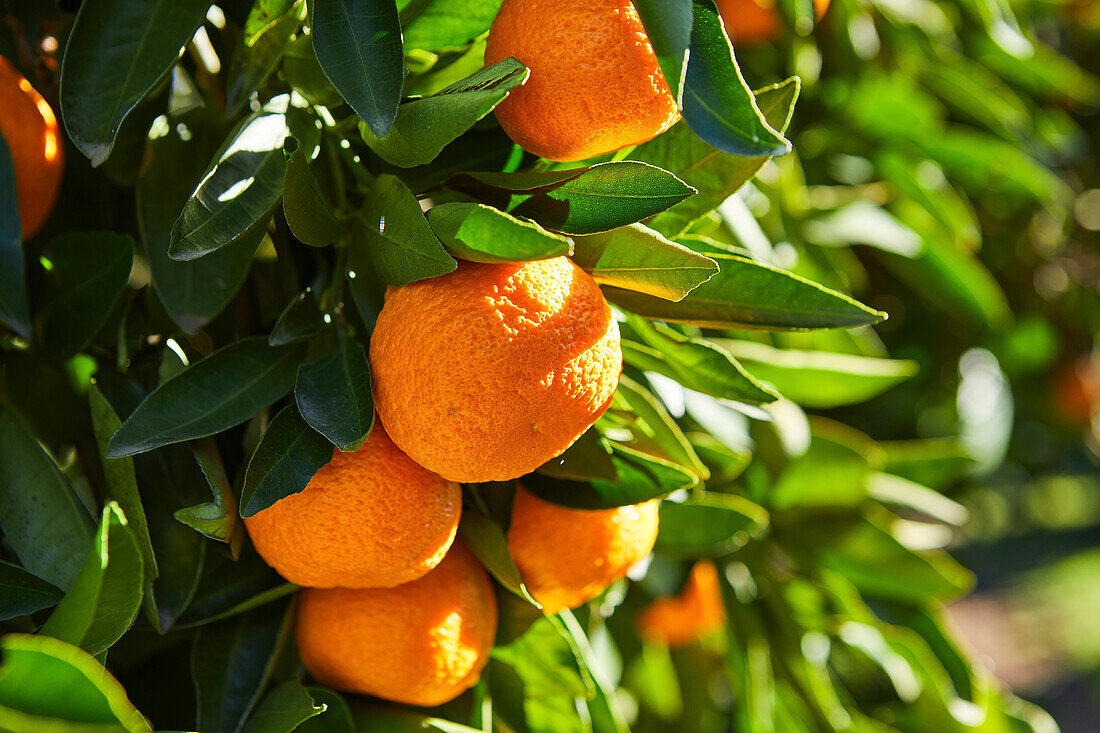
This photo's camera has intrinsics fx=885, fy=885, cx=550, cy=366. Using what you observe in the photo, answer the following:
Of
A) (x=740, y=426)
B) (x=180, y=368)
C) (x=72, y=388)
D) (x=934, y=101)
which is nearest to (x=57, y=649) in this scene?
(x=180, y=368)

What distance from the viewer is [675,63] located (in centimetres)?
46

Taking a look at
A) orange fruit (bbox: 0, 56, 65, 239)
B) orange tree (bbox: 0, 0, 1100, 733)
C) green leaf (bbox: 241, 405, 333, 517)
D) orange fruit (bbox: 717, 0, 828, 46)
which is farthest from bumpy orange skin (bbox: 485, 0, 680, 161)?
orange fruit (bbox: 717, 0, 828, 46)

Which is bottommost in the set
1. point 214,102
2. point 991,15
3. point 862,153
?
point 862,153

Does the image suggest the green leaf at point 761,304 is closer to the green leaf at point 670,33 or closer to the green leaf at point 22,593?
the green leaf at point 670,33

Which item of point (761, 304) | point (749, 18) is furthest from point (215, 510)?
point (749, 18)

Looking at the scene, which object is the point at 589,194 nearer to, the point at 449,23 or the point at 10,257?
the point at 449,23

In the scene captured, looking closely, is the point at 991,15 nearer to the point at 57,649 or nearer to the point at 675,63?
the point at 675,63

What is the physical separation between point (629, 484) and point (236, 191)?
32 cm

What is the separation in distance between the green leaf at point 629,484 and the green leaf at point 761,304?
4.1 inches

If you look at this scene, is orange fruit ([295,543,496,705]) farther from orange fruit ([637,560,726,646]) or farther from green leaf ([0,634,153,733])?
orange fruit ([637,560,726,646])

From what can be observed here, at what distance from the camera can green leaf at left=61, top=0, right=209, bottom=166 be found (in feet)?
1.74

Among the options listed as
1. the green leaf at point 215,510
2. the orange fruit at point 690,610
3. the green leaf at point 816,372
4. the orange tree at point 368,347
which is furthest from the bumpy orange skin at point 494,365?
the orange fruit at point 690,610

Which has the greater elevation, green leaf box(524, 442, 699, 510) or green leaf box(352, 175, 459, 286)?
green leaf box(352, 175, 459, 286)

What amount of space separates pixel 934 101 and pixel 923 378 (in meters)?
0.45
